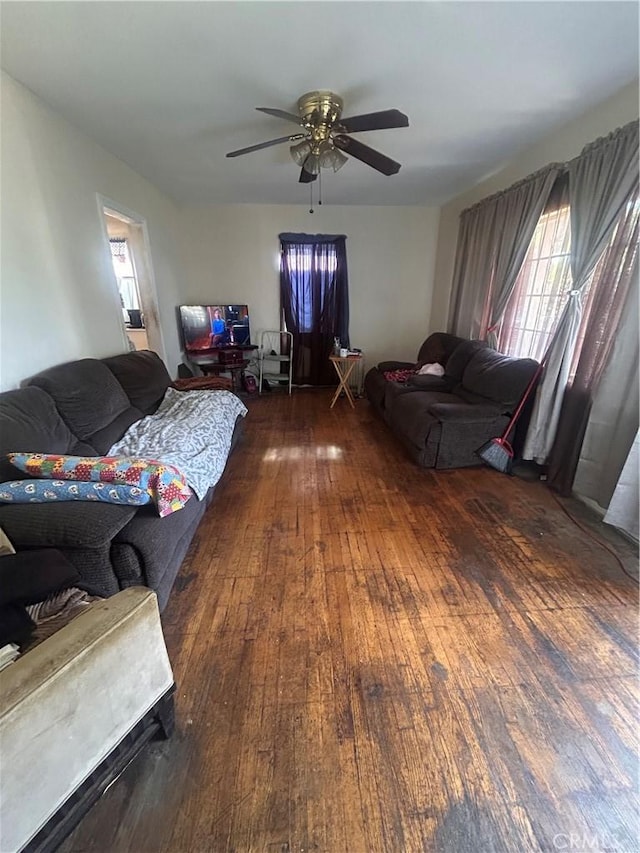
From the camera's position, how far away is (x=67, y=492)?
1368 mm

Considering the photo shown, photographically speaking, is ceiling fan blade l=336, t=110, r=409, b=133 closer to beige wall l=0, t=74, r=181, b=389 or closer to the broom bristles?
beige wall l=0, t=74, r=181, b=389

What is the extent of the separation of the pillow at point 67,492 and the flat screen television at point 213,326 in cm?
362

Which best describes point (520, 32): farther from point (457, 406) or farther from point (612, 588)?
point (612, 588)

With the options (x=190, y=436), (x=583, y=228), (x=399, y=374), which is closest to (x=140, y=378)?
(x=190, y=436)

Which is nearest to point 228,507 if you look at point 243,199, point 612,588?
point 612,588

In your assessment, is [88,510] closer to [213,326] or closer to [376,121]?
[376,121]

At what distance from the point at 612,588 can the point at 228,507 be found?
2.16 metres

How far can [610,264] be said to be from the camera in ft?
6.99

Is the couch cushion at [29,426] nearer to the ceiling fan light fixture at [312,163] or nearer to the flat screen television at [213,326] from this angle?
the ceiling fan light fixture at [312,163]

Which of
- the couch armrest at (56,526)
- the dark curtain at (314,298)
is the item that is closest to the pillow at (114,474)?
the couch armrest at (56,526)

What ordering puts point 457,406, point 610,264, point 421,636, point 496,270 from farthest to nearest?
1. point 496,270
2. point 457,406
3. point 610,264
4. point 421,636

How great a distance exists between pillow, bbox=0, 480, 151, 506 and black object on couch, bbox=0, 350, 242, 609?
31mm

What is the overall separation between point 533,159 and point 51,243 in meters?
3.61

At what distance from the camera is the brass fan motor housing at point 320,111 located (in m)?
2.00
